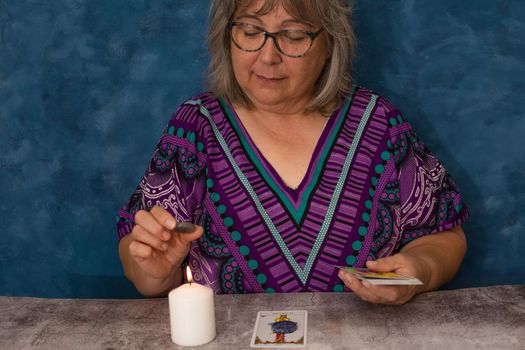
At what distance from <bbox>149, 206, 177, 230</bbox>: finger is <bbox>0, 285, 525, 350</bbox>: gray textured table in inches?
10.0

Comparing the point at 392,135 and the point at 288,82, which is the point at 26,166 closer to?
the point at 288,82

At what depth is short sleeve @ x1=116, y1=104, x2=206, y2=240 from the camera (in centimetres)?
211

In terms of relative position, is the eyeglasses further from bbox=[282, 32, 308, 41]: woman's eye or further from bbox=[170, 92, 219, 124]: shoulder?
bbox=[170, 92, 219, 124]: shoulder

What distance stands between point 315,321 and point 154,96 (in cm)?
117

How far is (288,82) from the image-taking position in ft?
6.79

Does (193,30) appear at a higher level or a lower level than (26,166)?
higher

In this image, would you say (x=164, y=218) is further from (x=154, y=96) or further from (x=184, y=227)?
(x=154, y=96)

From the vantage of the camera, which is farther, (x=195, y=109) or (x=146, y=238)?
(x=195, y=109)

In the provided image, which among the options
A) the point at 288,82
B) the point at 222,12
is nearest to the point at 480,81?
the point at 288,82

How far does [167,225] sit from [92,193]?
3.49 feet

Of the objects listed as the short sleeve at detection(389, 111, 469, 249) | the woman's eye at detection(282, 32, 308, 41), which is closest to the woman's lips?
the woman's eye at detection(282, 32, 308, 41)

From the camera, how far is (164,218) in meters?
1.63

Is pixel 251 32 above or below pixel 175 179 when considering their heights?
above

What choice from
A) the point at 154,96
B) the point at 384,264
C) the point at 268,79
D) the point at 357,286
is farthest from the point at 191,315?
the point at 154,96
